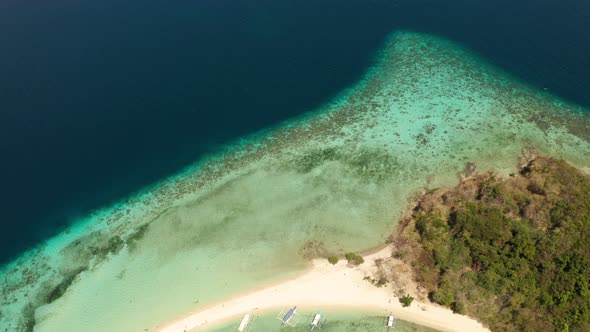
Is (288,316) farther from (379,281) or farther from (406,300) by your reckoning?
(406,300)

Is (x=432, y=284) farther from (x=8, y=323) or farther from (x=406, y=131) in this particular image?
(x=8, y=323)

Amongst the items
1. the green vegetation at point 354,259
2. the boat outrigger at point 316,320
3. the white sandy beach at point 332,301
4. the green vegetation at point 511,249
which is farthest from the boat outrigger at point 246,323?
the green vegetation at point 511,249

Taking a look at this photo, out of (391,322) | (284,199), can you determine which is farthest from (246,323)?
(284,199)

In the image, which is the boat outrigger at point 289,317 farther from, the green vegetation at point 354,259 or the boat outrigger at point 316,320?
the green vegetation at point 354,259

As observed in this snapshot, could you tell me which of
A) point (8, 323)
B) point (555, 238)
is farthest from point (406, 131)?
point (8, 323)

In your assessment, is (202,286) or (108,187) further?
(108,187)

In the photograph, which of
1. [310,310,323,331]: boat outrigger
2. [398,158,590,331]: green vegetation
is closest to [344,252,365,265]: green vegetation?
[398,158,590,331]: green vegetation

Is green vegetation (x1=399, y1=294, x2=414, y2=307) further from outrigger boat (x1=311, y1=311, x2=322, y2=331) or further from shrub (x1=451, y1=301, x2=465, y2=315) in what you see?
outrigger boat (x1=311, y1=311, x2=322, y2=331)
